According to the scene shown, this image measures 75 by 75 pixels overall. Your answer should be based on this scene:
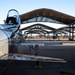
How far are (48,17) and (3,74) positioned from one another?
39369 mm

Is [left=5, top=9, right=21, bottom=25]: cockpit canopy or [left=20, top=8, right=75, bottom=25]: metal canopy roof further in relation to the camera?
[left=20, top=8, right=75, bottom=25]: metal canopy roof

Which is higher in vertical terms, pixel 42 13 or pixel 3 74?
pixel 42 13

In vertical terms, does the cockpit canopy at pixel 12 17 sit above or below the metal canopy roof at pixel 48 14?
below

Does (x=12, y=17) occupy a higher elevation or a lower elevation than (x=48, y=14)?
lower

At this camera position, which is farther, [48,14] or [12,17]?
[48,14]

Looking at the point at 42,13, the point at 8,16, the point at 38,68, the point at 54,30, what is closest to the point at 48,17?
the point at 42,13

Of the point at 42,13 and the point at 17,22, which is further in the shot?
the point at 42,13

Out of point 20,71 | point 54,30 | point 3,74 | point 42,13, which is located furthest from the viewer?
point 54,30

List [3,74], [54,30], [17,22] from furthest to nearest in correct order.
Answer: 1. [54,30]
2. [17,22]
3. [3,74]

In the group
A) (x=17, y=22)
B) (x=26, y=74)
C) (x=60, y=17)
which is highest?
(x=60, y=17)

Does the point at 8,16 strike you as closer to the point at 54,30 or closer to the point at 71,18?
the point at 71,18

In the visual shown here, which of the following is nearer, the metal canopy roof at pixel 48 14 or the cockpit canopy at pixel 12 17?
the cockpit canopy at pixel 12 17

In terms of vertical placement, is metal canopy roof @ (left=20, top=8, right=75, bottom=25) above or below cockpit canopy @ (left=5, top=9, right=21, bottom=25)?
above

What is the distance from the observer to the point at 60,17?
44812mm
